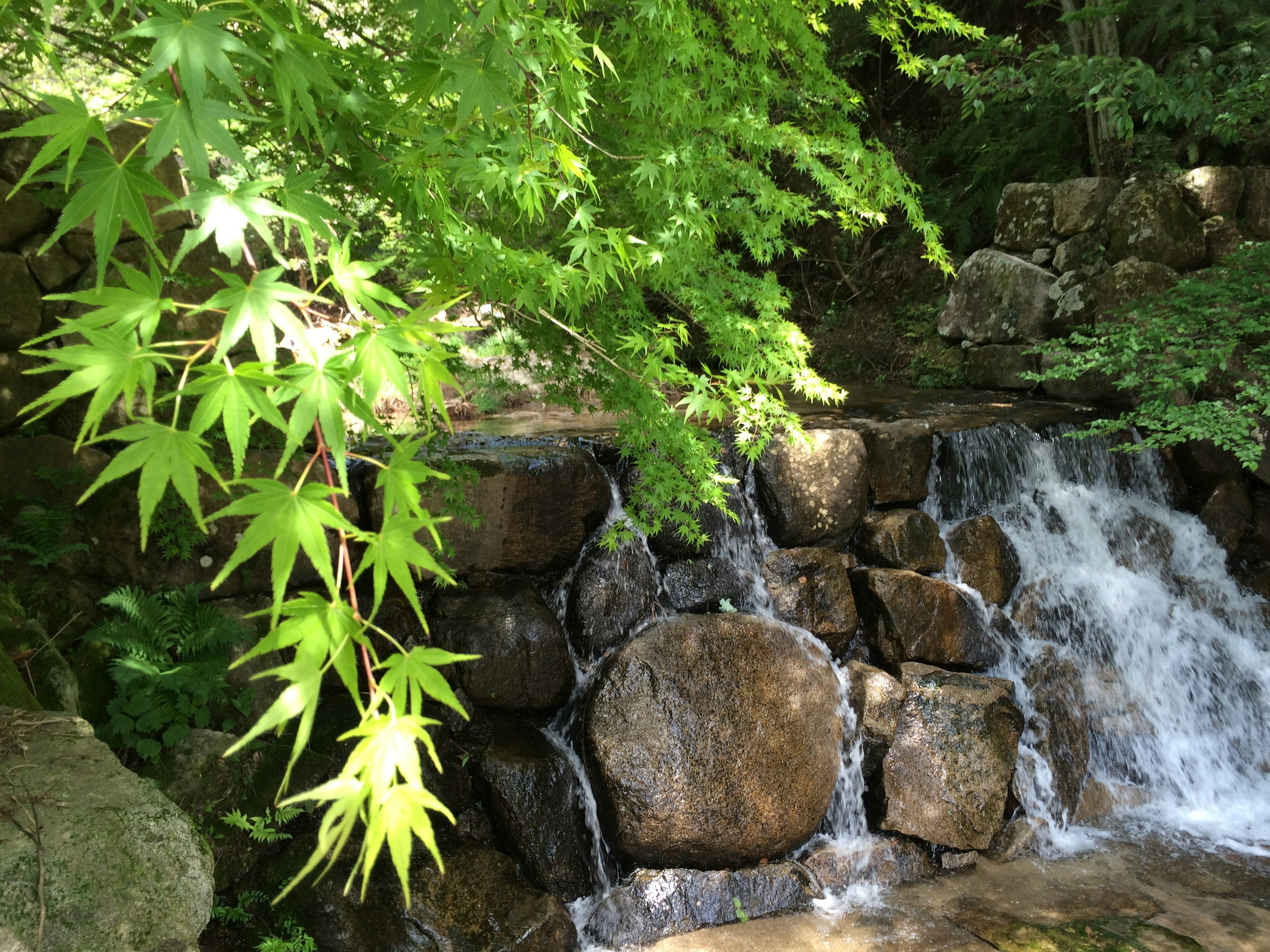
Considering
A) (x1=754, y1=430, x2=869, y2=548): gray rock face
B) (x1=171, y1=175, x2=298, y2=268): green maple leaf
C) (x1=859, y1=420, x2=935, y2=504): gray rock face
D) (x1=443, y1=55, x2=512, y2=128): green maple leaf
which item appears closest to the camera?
(x1=171, y1=175, x2=298, y2=268): green maple leaf

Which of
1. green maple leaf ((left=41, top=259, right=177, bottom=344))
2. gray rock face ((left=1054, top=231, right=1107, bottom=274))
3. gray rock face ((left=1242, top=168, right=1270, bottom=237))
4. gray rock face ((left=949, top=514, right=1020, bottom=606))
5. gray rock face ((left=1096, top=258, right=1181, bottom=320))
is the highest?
gray rock face ((left=1242, top=168, right=1270, bottom=237))

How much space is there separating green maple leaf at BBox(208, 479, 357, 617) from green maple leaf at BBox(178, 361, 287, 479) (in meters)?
0.06

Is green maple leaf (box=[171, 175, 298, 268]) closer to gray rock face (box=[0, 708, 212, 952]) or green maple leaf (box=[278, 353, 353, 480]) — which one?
green maple leaf (box=[278, 353, 353, 480])

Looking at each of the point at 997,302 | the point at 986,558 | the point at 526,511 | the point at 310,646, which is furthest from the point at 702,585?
the point at 997,302

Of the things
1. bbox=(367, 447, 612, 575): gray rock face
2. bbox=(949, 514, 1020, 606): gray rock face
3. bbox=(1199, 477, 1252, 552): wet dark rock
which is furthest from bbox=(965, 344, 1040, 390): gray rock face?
bbox=(367, 447, 612, 575): gray rock face

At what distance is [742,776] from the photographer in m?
4.43

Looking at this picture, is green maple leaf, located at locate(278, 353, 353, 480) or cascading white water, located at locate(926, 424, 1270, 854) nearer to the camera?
green maple leaf, located at locate(278, 353, 353, 480)

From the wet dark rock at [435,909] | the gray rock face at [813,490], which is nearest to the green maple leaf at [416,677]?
the wet dark rock at [435,909]

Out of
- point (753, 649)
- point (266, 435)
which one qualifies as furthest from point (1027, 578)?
point (266, 435)

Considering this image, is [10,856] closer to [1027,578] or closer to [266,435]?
[266,435]

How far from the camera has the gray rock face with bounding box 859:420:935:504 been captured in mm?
6082

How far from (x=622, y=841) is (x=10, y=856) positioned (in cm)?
286

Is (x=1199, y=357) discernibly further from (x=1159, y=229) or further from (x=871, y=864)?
(x=871, y=864)

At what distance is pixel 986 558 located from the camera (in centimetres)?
590
